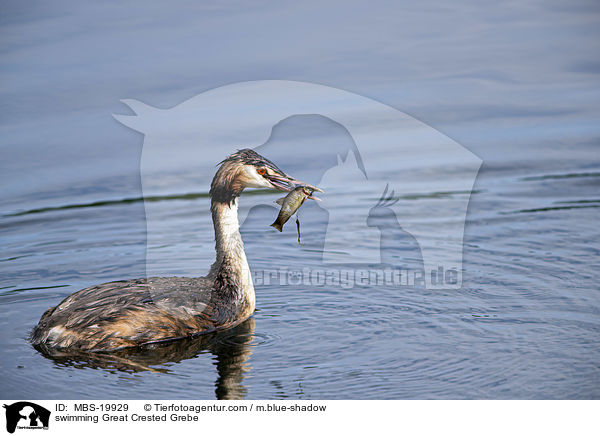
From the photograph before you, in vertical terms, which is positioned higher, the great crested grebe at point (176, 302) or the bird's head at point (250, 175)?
the bird's head at point (250, 175)

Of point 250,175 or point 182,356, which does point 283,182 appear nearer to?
point 250,175

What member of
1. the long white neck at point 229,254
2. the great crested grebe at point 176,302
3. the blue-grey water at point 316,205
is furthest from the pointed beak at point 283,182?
the blue-grey water at point 316,205

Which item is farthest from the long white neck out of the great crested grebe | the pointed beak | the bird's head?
the pointed beak

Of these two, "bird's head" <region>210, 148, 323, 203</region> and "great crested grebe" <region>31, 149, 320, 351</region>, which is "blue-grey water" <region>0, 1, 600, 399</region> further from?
"bird's head" <region>210, 148, 323, 203</region>

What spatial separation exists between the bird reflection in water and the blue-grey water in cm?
2

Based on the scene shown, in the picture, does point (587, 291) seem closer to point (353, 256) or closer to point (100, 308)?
point (353, 256)

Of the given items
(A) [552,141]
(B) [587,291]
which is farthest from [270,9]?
(B) [587,291]

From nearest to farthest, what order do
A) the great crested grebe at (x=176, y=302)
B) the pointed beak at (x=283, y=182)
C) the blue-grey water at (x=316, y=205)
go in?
1. the blue-grey water at (x=316, y=205)
2. the great crested grebe at (x=176, y=302)
3. the pointed beak at (x=283, y=182)

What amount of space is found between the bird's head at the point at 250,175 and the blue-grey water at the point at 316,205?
3.53ft

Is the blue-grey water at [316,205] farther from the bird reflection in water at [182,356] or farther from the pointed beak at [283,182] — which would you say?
the pointed beak at [283,182]

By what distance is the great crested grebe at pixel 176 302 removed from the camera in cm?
711

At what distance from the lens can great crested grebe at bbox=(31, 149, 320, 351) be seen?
711 cm

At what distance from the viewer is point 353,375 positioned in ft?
21.0

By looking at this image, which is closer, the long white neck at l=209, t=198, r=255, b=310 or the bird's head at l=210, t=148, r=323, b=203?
the bird's head at l=210, t=148, r=323, b=203
